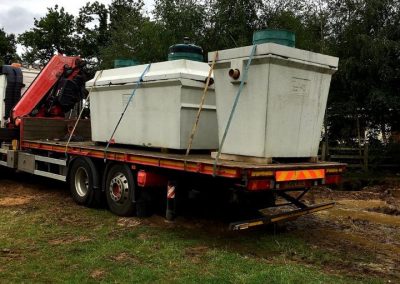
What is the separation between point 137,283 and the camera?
4.88 m

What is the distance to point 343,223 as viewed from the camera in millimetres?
8297

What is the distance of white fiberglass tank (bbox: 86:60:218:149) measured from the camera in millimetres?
7312

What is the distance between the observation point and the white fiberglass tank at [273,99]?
20.1 feet

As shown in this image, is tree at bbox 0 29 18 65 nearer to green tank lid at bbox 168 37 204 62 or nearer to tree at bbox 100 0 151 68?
tree at bbox 100 0 151 68

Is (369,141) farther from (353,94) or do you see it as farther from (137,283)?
(137,283)

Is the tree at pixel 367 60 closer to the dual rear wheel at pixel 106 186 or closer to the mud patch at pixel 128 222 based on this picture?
the dual rear wheel at pixel 106 186

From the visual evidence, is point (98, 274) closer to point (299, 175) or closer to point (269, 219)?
point (269, 219)

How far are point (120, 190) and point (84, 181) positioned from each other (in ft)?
4.93

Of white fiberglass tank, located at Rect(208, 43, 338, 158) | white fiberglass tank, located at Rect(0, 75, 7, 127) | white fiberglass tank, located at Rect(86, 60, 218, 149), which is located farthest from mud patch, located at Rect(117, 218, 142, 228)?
white fiberglass tank, located at Rect(0, 75, 7, 127)

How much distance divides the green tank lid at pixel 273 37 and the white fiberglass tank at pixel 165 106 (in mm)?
1347

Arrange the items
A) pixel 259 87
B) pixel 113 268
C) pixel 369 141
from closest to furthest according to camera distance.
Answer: pixel 113 268 < pixel 259 87 < pixel 369 141

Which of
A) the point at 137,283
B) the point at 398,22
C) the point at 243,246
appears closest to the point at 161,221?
the point at 243,246

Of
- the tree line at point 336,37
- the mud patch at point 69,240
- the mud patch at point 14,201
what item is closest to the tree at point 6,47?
the tree line at point 336,37

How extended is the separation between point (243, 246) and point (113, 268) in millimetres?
1925
